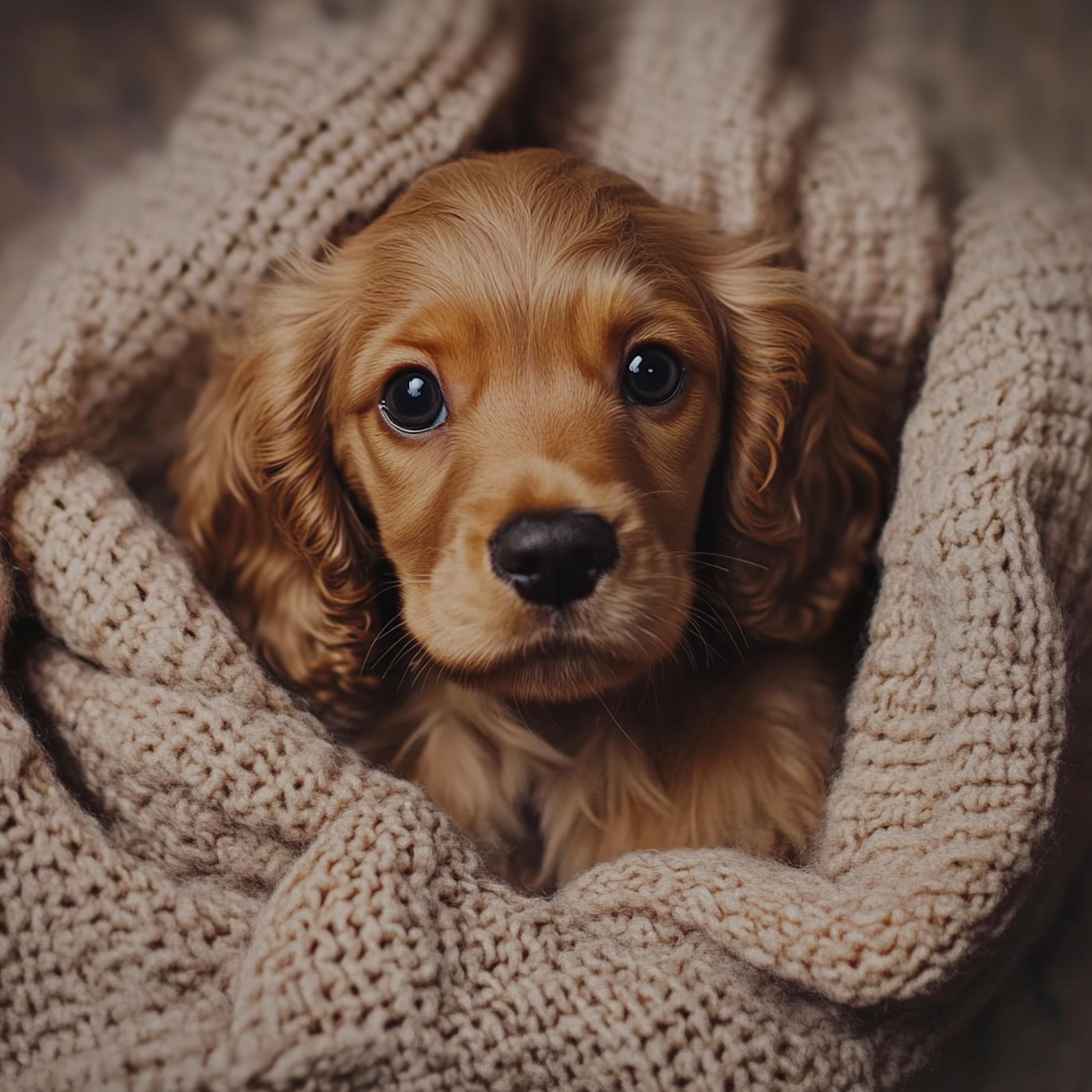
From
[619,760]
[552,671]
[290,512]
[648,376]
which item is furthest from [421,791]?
[648,376]

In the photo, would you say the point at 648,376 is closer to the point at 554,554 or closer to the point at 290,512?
the point at 554,554

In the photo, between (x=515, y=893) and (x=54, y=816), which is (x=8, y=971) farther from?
(x=515, y=893)

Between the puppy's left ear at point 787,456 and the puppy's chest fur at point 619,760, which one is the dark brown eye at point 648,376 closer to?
the puppy's left ear at point 787,456

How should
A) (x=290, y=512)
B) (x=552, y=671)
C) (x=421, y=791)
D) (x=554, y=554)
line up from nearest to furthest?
(x=554, y=554), (x=552, y=671), (x=421, y=791), (x=290, y=512)

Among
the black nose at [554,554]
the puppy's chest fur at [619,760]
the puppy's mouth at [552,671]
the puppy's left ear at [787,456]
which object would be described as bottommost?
the puppy's chest fur at [619,760]

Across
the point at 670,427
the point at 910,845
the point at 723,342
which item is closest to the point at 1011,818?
the point at 910,845

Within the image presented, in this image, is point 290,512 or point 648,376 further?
point 290,512

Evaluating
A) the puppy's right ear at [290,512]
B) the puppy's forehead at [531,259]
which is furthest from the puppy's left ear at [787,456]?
the puppy's right ear at [290,512]
